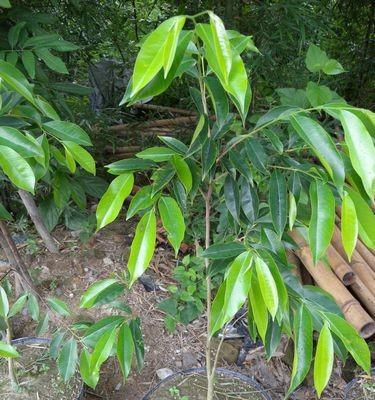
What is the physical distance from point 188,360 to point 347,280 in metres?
0.64

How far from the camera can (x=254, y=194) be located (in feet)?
2.53

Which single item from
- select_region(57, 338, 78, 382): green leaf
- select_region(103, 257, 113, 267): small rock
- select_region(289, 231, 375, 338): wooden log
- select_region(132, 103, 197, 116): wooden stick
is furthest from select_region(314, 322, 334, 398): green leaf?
select_region(132, 103, 197, 116): wooden stick

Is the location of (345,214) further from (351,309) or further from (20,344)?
(20,344)

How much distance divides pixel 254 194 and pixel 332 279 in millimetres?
934

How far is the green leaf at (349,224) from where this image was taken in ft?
1.84

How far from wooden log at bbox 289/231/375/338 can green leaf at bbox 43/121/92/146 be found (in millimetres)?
783

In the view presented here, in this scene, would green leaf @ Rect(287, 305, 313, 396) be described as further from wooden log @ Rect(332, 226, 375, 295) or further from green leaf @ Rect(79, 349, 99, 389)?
wooden log @ Rect(332, 226, 375, 295)

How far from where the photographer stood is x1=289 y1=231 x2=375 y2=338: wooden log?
1432mm

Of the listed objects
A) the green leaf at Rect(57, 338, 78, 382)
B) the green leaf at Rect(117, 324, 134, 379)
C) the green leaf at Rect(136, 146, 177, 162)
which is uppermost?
the green leaf at Rect(136, 146, 177, 162)

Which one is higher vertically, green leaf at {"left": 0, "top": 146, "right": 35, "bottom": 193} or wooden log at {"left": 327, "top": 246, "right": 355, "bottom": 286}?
green leaf at {"left": 0, "top": 146, "right": 35, "bottom": 193}

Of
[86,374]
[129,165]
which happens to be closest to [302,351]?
[129,165]

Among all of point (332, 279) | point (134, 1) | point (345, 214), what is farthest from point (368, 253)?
point (134, 1)

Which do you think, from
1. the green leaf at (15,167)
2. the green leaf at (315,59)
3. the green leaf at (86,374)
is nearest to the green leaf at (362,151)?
the green leaf at (15,167)

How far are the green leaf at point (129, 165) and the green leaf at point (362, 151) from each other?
1.08ft
